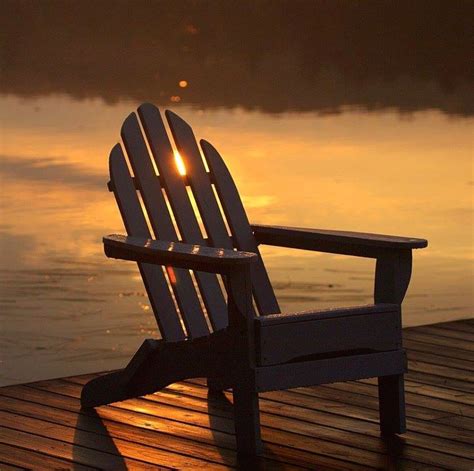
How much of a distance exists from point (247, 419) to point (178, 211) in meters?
0.96

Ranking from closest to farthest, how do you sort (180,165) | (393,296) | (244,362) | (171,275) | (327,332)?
(244,362)
(327,332)
(393,296)
(171,275)
(180,165)

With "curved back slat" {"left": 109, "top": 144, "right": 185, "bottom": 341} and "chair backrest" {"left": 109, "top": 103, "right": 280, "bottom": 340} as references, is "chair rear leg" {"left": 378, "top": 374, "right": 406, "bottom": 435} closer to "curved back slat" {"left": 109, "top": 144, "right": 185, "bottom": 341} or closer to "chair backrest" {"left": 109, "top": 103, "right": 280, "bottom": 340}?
"chair backrest" {"left": 109, "top": 103, "right": 280, "bottom": 340}

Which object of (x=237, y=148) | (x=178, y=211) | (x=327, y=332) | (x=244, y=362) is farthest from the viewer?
(x=237, y=148)

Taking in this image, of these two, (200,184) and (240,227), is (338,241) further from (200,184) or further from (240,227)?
(200,184)

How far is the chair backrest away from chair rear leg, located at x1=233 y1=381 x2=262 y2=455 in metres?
0.50

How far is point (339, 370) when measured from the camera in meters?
4.46

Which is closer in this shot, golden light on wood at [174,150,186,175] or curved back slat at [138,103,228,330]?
curved back slat at [138,103,228,330]

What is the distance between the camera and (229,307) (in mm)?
4355

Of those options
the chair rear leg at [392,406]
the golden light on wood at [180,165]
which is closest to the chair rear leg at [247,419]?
the chair rear leg at [392,406]

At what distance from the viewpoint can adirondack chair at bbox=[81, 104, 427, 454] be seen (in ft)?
14.2

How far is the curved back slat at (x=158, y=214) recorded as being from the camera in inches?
193

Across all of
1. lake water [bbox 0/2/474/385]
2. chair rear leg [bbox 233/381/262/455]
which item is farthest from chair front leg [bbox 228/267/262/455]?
lake water [bbox 0/2/474/385]

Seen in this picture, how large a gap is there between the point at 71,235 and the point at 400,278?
20.1ft

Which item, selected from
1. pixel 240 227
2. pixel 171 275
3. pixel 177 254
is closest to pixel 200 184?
pixel 240 227
